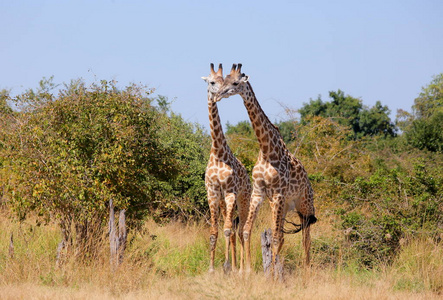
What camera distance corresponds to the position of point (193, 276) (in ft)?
35.8

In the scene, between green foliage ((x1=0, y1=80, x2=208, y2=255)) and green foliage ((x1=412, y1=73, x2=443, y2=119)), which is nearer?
green foliage ((x1=0, y1=80, x2=208, y2=255))

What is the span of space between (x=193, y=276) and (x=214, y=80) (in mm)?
3452

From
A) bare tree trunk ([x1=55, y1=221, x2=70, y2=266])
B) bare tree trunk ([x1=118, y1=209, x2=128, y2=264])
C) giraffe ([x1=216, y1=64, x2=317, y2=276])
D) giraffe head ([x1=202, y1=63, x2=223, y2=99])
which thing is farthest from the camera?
bare tree trunk ([x1=55, y1=221, x2=70, y2=266])

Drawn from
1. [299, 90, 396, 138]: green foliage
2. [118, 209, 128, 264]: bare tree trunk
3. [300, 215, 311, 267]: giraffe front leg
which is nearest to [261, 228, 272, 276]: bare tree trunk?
[300, 215, 311, 267]: giraffe front leg

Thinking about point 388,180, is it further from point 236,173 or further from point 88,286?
point 88,286

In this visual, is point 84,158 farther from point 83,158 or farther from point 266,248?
point 266,248

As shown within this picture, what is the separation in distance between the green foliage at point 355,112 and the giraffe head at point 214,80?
29950 millimetres

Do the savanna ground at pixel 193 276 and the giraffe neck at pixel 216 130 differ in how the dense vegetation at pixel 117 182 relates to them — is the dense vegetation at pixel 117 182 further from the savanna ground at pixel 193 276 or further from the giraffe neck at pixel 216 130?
the giraffe neck at pixel 216 130

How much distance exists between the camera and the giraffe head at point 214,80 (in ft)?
32.8

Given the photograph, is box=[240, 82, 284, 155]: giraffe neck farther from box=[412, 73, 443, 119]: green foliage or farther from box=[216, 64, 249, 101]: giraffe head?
box=[412, 73, 443, 119]: green foliage

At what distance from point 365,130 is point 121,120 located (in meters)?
31.2

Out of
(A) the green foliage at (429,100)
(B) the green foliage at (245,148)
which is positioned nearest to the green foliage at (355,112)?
(A) the green foliage at (429,100)

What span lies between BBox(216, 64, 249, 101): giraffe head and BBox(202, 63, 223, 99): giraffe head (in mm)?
161

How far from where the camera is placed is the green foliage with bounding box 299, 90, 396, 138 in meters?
40.2
